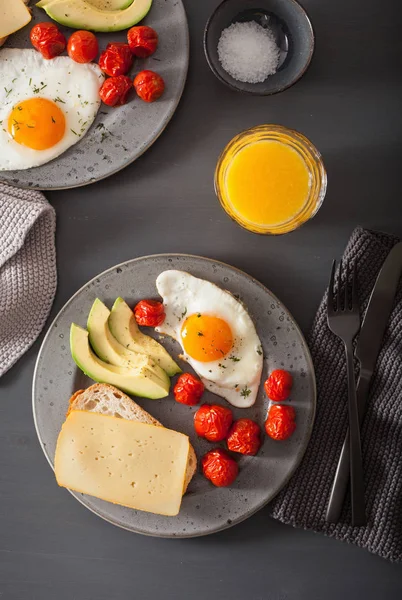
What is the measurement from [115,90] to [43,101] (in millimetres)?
258

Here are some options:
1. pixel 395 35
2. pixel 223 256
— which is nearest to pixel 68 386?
pixel 223 256

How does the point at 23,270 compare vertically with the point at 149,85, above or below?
below

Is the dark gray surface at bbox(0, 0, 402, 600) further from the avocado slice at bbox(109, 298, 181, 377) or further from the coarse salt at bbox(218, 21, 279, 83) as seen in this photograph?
the avocado slice at bbox(109, 298, 181, 377)

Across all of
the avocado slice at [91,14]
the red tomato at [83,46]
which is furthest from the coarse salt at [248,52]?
the red tomato at [83,46]

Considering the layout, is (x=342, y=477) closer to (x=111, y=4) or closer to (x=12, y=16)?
(x=111, y=4)

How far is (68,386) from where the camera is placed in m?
2.32

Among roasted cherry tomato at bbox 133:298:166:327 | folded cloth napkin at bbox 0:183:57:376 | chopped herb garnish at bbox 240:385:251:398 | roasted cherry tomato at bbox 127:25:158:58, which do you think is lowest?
chopped herb garnish at bbox 240:385:251:398

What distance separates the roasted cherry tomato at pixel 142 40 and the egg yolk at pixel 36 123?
1.14 feet

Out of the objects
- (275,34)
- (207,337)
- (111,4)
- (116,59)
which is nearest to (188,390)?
(207,337)

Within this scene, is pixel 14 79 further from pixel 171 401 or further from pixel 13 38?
pixel 171 401

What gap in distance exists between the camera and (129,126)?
7.61 feet

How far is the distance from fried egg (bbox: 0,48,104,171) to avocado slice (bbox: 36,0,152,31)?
133 millimetres

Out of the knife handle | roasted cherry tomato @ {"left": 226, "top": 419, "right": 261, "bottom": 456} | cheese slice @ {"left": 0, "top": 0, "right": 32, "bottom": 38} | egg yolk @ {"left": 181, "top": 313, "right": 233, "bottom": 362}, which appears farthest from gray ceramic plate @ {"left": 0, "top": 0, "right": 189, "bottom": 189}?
the knife handle

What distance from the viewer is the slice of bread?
228cm
